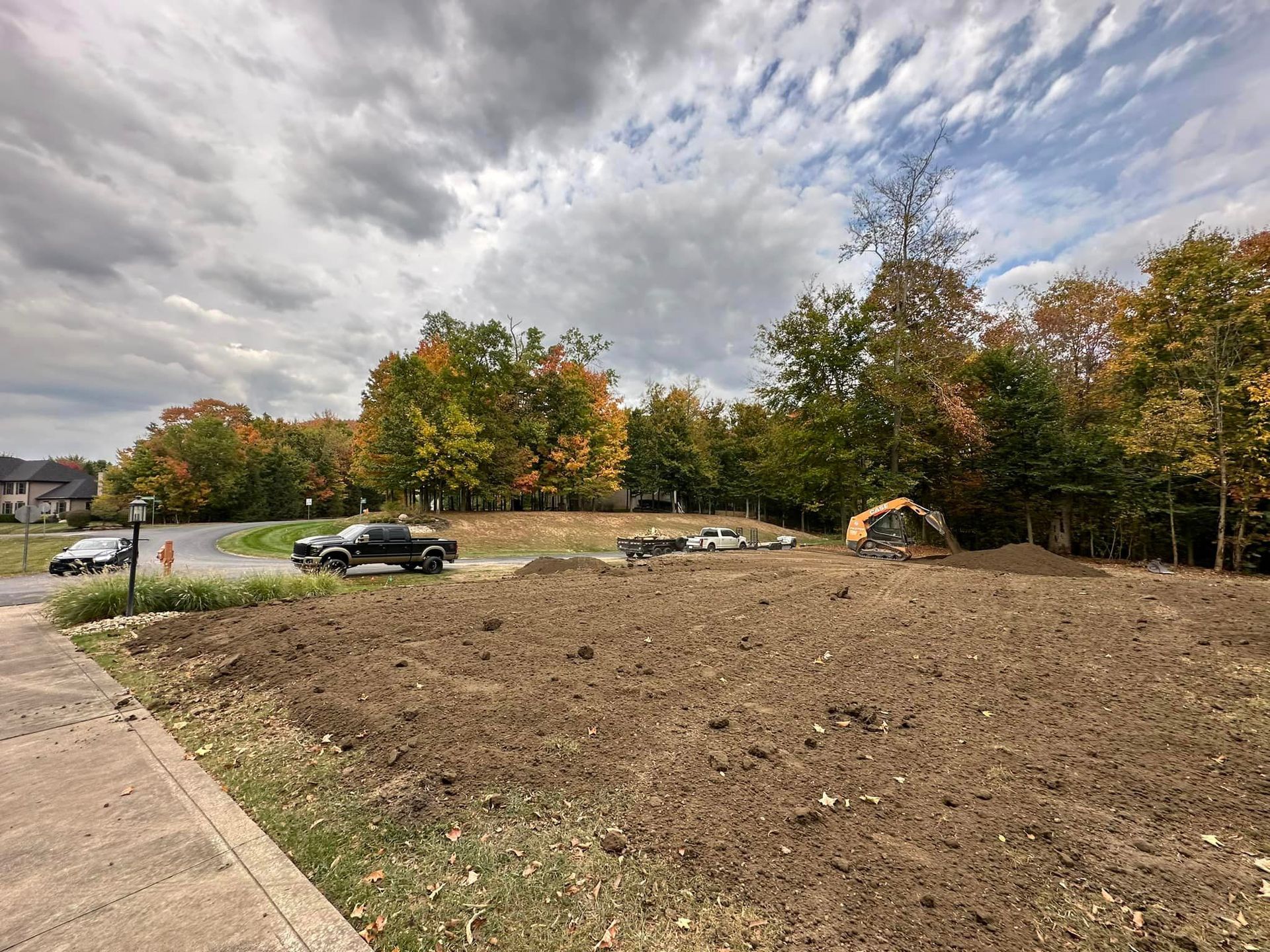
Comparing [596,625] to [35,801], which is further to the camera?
[596,625]

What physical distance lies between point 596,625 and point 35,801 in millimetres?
4730

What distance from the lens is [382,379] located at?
34.6 m

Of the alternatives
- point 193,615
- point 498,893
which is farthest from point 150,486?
point 498,893

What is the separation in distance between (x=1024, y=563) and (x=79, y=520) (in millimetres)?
53767

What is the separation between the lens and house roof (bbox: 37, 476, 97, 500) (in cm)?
5259

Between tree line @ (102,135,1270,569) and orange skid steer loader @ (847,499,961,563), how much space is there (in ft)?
11.7

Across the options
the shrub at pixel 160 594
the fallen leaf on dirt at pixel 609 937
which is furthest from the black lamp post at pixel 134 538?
the fallen leaf on dirt at pixel 609 937

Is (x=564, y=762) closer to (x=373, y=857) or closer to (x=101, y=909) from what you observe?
(x=373, y=857)

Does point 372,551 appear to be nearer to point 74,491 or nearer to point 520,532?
point 520,532

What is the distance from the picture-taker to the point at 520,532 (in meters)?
29.0

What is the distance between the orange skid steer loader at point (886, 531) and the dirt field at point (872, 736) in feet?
27.6

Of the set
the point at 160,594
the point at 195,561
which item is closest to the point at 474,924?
the point at 160,594

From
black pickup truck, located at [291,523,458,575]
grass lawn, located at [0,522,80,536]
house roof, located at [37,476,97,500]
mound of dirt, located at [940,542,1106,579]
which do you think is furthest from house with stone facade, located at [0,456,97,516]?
mound of dirt, located at [940,542,1106,579]

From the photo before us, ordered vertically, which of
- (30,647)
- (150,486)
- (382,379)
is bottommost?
(30,647)
